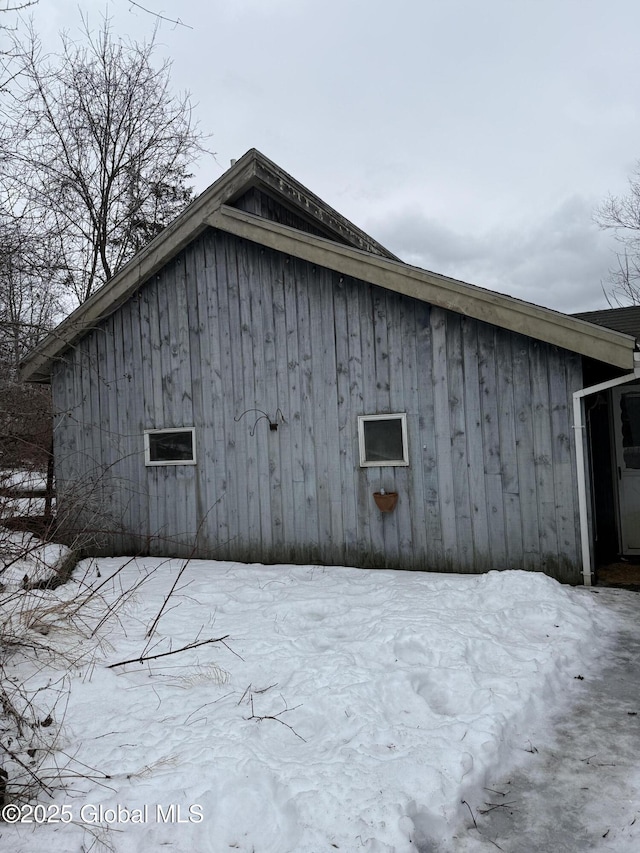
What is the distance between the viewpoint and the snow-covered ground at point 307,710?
7.66ft

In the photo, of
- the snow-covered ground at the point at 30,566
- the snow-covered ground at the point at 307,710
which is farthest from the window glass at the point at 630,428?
the snow-covered ground at the point at 30,566

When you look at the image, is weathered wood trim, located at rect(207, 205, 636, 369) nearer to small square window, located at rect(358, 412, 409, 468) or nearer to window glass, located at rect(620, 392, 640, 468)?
small square window, located at rect(358, 412, 409, 468)

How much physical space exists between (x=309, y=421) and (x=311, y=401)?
0.25 metres

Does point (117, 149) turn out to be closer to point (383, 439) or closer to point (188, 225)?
point (188, 225)

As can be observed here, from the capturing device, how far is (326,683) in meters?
3.51

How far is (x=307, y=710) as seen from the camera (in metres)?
3.22

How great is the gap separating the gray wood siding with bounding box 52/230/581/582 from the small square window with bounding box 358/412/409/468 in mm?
97

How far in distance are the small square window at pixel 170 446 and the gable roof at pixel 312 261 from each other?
1706mm

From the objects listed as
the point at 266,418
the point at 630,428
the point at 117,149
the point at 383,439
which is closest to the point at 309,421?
the point at 266,418

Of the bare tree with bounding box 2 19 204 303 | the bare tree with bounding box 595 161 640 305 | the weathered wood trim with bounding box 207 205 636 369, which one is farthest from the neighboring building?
the bare tree with bounding box 595 161 640 305

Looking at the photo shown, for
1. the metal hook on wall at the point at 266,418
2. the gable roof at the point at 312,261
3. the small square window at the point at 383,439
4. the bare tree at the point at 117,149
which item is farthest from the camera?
the bare tree at the point at 117,149

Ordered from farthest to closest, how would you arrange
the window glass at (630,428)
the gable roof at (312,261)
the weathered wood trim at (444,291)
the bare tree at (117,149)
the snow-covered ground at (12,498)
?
1. the bare tree at (117,149)
2. the window glass at (630,428)
3. the gable roof at (312,261)
4. the weathered wood trim at (444,291)
5. the snow-covered ground at (12,498)

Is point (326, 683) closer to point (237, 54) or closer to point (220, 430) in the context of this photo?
point (220, 430)

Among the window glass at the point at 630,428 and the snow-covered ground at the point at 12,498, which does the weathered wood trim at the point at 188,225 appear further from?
the window glass at the point at 630,428
